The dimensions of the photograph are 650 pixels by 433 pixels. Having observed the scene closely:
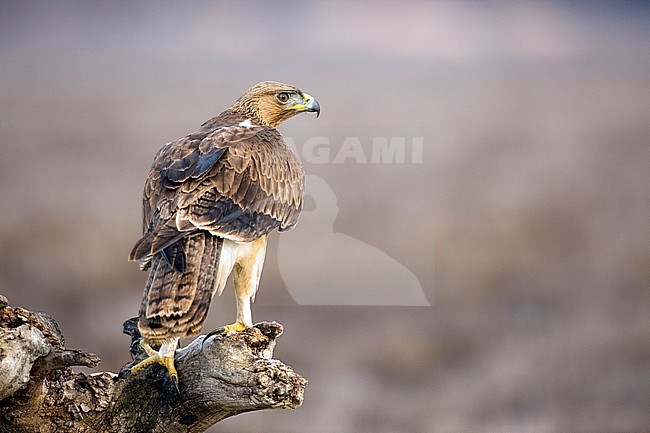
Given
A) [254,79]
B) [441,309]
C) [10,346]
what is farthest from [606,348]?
[10,346]

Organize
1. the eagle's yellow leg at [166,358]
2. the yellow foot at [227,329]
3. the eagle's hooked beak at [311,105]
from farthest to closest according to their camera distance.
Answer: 1. the eagle's hooked beak at [311,105]
2. the yellow foot at [227,329]
3. the eagle's yellow leg at [166,358]

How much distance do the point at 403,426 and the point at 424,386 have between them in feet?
0.89

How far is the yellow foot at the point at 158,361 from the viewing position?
291 cm

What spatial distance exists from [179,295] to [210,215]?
1.03 ft

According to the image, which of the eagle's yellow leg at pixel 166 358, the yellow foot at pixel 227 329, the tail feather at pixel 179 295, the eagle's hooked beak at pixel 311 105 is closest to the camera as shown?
the tail feather at pixel 179 295

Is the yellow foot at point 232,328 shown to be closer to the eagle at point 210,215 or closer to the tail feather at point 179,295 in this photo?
the eagle at point 210,215

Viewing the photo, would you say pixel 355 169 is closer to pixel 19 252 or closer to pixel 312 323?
pixel 312 323

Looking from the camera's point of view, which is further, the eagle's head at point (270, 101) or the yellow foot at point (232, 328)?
the eagle's head at point (270, 101)

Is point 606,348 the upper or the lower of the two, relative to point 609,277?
lower

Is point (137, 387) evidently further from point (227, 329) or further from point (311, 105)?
point (311, 105)

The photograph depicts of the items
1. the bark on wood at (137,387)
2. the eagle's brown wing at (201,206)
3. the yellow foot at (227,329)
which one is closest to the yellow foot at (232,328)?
the yellow foot at (227,329)

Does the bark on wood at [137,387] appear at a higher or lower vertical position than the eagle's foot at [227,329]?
lower

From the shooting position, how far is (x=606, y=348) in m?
4.59

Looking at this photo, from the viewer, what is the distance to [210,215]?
2777 mm
